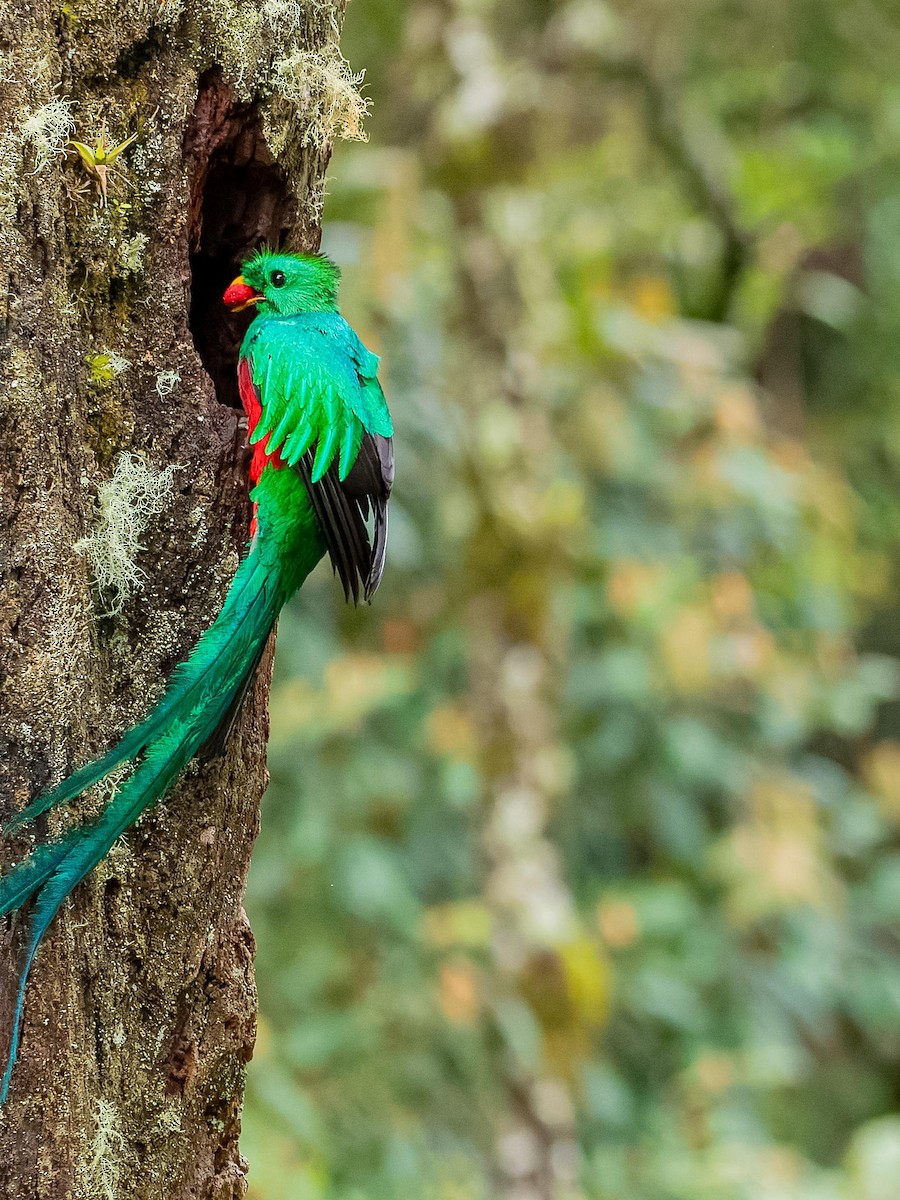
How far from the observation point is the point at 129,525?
1.52 metres

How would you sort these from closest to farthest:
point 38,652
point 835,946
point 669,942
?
point 38,652, point 669,942, point 835,946

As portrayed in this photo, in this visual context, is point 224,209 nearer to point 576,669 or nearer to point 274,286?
point 274,286

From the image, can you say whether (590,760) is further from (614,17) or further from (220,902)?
(220,902)

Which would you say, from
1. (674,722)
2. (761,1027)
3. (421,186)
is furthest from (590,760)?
(421,186)

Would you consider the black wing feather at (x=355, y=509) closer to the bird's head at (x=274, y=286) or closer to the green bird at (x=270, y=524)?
the green bird at (x=270, y=524)

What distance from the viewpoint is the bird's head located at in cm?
171

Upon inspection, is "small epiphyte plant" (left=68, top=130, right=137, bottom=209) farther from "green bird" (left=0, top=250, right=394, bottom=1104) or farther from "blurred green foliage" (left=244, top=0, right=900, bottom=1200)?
"blurred green foliage" (left=244, top=0, right=900, bottom=1200)

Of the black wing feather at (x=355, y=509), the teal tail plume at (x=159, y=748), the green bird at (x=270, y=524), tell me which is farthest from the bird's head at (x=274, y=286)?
the teal tail plume at (x=159, y=748)

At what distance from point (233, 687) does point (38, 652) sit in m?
0.22

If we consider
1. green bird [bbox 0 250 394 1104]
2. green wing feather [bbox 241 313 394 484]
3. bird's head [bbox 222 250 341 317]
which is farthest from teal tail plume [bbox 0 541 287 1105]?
bird's head [bbox 222 250 341 317]

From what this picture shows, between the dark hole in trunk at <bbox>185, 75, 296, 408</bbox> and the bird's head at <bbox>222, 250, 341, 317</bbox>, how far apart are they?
0.06 m

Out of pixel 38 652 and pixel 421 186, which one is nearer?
pixel 38 652

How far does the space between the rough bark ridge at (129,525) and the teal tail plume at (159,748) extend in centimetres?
3

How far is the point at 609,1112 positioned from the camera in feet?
14.0
